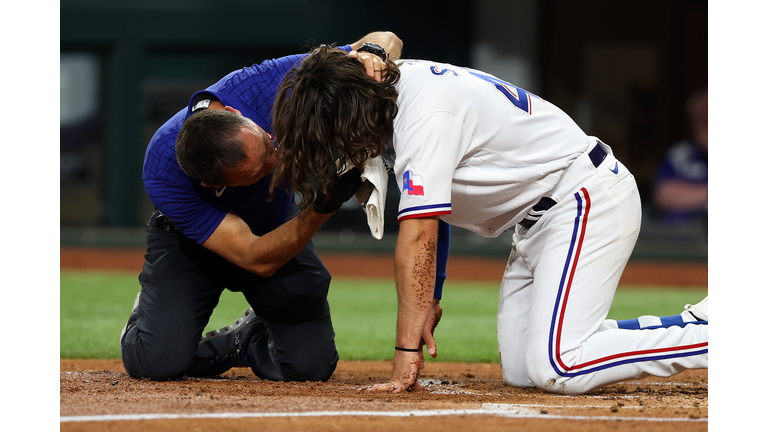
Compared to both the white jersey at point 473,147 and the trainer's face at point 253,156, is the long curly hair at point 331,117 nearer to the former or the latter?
the white jersey at point 473,147

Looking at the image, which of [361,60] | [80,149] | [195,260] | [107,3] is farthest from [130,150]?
[361,60]

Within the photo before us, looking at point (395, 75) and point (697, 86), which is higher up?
point (697, 86)

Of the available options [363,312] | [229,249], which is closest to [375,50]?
[229,249]

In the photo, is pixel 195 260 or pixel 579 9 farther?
pixel 579 9

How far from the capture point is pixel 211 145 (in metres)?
2.98

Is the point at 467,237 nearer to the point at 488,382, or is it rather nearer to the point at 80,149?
the point at 80,149

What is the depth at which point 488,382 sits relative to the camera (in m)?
3.58

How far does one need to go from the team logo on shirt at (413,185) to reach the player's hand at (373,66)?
1.40 ft

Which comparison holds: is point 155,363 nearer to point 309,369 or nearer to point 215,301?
point 215,301

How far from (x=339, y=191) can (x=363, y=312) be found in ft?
13.6

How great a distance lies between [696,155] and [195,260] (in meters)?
11.8

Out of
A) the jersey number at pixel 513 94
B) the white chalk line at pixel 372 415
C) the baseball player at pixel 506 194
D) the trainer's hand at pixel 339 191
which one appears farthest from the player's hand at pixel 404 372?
the jersey number at pixel 513 94

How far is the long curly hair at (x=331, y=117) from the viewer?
266cm

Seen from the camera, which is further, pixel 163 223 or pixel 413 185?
pixel 163 223
